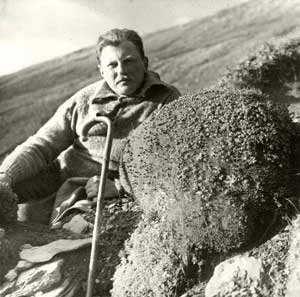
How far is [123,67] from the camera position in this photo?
176 inches

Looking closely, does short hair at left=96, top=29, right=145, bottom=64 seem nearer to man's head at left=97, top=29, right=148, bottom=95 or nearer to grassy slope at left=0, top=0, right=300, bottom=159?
man's head at left=97, top=29, right=148, bottom=95

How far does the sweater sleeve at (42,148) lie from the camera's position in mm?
4301

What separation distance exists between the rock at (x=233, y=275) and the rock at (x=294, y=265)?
0.48 ft

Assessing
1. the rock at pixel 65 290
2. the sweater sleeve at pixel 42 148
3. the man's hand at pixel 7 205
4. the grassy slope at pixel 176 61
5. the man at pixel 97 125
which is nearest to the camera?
the rock at pixel 65 290

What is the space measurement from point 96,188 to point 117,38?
1.27 metres

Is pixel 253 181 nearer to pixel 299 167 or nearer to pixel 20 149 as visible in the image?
pixel 299 167

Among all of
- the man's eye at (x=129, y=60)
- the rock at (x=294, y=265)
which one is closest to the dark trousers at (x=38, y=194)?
the man's eye at (x=129, y=60)

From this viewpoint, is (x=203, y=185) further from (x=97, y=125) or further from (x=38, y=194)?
(x=38, y=194)

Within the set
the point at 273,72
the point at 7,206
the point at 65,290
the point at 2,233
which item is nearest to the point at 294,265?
the point at 65,290

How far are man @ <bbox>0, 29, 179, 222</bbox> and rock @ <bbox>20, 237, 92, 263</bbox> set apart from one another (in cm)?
97

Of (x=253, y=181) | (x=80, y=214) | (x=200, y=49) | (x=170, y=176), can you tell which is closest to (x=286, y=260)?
(x=253, y=181)

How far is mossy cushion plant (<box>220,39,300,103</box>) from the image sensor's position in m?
8.26

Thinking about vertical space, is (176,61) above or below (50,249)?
below

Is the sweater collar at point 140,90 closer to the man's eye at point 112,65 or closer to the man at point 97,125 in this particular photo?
the man at point 97,125
